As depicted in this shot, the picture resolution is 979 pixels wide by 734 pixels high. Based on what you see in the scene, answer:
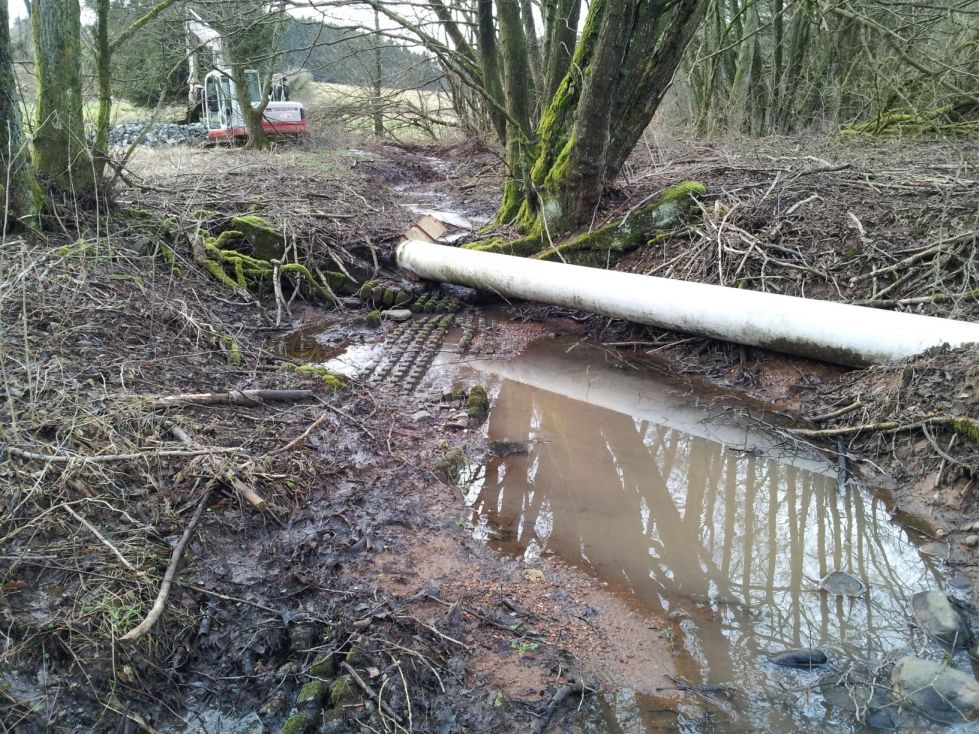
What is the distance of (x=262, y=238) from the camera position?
25.8 feet

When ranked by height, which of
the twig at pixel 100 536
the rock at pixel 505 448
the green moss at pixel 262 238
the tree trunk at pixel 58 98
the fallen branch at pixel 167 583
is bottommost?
the rock at pixel 505 448

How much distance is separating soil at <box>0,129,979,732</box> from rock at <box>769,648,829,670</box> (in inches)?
20.2

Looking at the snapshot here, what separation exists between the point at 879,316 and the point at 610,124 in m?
3.92

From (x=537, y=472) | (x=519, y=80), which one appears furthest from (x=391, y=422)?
(x=519, y=80)

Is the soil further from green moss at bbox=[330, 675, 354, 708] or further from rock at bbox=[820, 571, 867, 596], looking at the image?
rock at bbox=[820, 571, 867, 596]

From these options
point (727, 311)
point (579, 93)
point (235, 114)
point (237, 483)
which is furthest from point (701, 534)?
point (235, 114)

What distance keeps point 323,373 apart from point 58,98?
3.97m

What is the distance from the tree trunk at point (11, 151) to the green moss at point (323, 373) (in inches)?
106

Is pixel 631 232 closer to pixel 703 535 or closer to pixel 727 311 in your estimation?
pixel 727 311

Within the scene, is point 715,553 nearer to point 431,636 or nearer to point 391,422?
point 431,636

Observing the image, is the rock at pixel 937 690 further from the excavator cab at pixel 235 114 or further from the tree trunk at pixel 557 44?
the excavator cab at pixel 235 114

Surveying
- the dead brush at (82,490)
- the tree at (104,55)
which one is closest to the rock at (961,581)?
the dead brush at (82,490)

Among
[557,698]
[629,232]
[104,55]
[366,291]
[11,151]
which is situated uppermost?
[104,55]

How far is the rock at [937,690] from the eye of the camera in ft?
8.96
